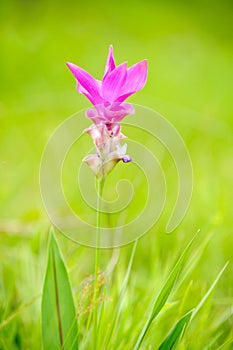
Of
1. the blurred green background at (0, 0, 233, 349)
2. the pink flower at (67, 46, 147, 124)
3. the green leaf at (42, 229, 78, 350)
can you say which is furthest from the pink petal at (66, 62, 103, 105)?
the blurred green background at (0, 0, 233, 349)

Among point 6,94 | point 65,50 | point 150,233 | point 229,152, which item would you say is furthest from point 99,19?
point 150,233

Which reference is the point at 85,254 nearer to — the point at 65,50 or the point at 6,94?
the point at 6,94

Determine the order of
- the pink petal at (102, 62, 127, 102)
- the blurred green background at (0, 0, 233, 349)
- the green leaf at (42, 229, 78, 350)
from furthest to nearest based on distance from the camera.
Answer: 1. the blurred green background at (0, 0, 233, 349)
2. the green leaf at (42, 229, 78, 350)
3. the pink petal at (102, 62, 127, 102)

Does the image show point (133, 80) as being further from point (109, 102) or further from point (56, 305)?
point (56, 305)

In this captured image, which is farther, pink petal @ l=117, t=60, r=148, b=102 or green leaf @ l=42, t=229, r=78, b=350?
green leaf @ l=42, t=229, r=78, b=350

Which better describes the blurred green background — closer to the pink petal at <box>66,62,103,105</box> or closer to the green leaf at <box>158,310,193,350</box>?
the green leaf at <box>158,310,193,350</box>
